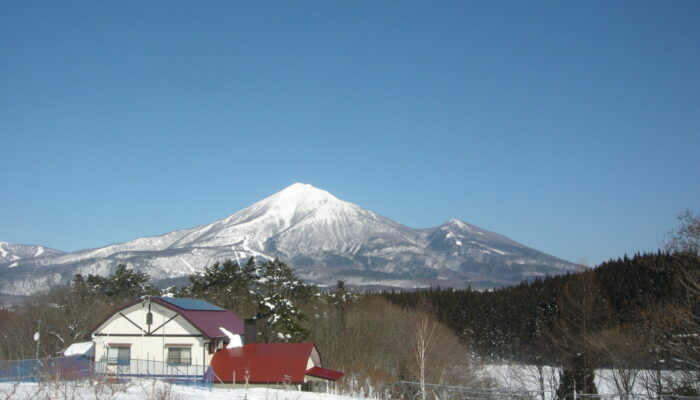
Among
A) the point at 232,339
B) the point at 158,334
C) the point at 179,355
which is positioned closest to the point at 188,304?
the point at 158,334

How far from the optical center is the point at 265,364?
31047 mm

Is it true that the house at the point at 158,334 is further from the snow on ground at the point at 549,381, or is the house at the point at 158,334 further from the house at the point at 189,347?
the snow on ground at the point at 549,381

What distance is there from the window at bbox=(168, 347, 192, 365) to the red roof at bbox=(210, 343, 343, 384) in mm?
1463

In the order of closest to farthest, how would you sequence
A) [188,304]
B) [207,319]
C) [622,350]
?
[622,350], [207,319], [188,304]

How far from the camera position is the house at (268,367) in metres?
30.2

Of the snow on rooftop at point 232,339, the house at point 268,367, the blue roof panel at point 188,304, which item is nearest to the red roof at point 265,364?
the house at point 268,367

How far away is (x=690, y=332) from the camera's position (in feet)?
72.3

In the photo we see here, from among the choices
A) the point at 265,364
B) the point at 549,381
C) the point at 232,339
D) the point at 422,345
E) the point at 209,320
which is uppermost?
the point at 209,320

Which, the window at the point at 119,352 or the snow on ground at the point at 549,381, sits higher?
the window at the point at 119,352

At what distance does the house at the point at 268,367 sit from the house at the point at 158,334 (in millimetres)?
1211

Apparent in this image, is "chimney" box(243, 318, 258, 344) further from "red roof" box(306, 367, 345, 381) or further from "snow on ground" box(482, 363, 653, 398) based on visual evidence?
"snow on ground" box(482, 363, 653, 398)

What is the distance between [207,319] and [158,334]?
2.54 m

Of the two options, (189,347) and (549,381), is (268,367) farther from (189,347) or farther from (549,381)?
(549,381)

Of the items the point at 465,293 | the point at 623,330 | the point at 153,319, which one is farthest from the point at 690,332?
the point at 465,293
